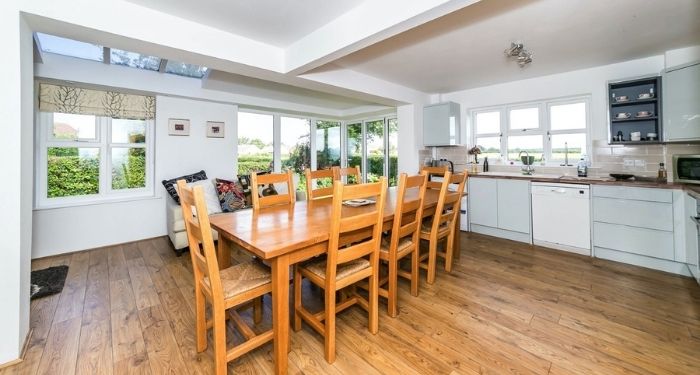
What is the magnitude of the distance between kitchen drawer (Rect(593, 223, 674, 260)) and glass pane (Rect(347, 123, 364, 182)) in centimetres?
434

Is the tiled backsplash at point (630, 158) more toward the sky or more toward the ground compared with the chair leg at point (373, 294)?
more toward the sky

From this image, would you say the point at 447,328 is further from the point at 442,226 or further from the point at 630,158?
the point at 630,158

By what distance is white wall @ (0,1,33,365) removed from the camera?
1.60m

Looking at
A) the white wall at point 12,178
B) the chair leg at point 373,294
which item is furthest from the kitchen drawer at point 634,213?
the white wall at point 12,178

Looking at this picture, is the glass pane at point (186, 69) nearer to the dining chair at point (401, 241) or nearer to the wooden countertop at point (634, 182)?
the dining chair at point (401, 241)

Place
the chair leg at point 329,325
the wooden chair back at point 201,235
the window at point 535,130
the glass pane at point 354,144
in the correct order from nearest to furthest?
1. the wooden chair back at point 201,235
2. the chair leg at point 329,325
3. the window at point 535,130
4. the glass pane at point 354,144

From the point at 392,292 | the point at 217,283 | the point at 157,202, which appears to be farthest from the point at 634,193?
the point at 157,202

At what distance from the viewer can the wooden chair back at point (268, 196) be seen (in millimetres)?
2275

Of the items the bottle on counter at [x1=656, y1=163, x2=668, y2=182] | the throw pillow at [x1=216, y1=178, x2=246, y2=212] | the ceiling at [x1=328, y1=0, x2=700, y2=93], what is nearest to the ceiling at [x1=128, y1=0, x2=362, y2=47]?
the ceiling at [x1=328, y1=0, x2=700, y2=93]

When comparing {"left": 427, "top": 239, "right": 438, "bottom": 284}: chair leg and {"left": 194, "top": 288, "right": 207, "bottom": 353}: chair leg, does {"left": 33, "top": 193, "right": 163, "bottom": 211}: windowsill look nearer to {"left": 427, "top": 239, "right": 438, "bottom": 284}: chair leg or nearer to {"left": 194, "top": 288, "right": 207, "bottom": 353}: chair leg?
{"left": 194, "top": 288, "right": 207, "bottom": 353}: chair leg

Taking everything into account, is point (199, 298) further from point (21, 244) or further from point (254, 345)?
point (21, 244)

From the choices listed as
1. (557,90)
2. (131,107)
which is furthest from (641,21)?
(131,107)

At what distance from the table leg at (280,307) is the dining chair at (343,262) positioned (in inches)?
9.8

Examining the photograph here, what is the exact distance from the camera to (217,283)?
1.42m
